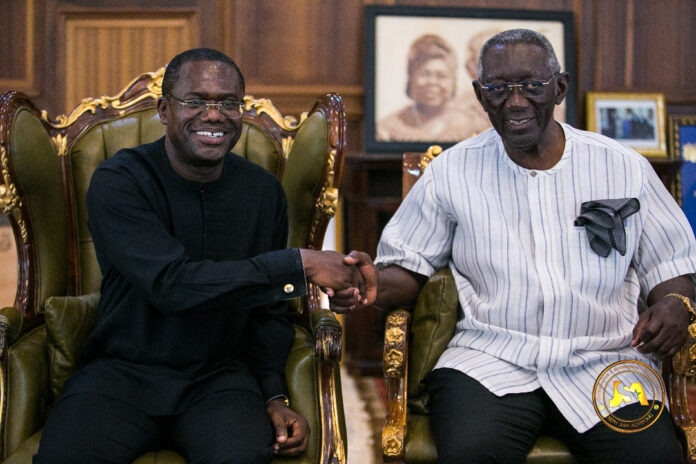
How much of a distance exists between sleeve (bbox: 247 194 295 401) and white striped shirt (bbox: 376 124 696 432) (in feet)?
1.30

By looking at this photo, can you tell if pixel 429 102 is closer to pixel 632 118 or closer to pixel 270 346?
pixel 632 118

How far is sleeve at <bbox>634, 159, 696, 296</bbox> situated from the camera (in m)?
2.24

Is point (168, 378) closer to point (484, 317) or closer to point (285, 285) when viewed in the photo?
point (285, 285)

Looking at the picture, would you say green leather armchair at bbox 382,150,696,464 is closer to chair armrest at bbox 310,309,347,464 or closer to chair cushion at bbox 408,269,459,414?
chair cushion at bbox 408,269,459,414

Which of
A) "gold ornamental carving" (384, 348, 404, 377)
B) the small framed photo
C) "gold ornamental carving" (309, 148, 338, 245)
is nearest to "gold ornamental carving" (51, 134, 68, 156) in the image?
"gold ornamental carving" (309, 148, 338, 245)

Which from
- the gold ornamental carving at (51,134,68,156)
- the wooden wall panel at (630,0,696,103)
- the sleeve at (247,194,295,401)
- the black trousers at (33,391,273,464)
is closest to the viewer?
the black trousers at (33,391,273,464)

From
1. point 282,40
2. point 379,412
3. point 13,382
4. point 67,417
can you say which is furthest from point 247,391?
point 282,40

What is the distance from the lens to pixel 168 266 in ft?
6.36

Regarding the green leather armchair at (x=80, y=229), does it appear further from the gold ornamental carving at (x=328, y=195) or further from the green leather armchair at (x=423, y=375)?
the green leather armchair at (x=423, y=375)

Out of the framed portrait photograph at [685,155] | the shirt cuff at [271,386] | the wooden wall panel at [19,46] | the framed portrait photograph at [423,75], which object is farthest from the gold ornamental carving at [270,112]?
the framed portrait photograph at [685,155]

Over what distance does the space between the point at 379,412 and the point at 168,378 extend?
6.85 ft

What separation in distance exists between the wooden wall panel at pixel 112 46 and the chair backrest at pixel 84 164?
225 cm

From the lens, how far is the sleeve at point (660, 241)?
224 centimetres

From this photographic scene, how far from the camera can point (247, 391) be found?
2057 mm
